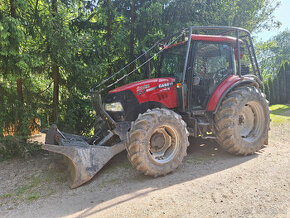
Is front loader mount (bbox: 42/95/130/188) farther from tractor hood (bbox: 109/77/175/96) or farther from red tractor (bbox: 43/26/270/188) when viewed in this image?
tractor hood (bbox: 109/77/175/96)

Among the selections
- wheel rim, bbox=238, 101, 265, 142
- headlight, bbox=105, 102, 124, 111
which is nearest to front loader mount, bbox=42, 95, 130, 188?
headlight, bbox=105, 102, 124, 111

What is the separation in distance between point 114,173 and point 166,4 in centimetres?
568

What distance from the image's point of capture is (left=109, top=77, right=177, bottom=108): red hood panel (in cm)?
416

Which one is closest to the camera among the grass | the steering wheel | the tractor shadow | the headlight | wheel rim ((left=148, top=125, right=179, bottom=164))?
the tractor shadow

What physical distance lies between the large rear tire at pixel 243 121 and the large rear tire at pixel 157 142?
1.01 metres

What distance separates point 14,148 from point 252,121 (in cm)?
549

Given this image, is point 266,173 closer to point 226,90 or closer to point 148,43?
point 226,90

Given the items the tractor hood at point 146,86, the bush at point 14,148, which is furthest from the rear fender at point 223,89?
the bush at point 14,148

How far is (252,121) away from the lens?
519 cm

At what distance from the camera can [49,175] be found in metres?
3.98

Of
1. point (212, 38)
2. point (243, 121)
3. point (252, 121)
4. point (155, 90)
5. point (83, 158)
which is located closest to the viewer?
point (83, 158)

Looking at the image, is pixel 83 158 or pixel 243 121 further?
pixel 243 121

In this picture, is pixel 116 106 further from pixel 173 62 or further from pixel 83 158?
pixel 173 62

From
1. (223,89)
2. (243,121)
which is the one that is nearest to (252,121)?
(243,121)
